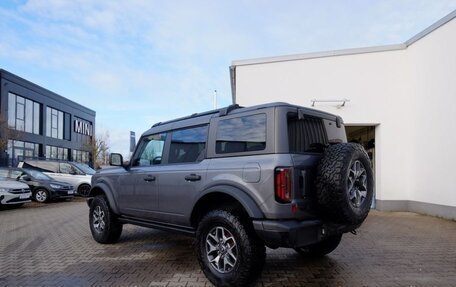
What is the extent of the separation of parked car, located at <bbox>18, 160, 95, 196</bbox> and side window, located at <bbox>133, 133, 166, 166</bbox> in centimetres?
1253

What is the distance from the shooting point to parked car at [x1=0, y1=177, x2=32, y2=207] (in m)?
12.8

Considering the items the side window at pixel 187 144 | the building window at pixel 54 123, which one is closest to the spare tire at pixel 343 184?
the side window at pixel 187 144

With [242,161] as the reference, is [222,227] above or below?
below

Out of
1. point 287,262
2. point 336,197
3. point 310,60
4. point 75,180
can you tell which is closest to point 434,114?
point 310,60

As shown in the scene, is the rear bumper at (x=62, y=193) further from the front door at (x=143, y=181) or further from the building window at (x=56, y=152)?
the building window at (x=56, y=152)

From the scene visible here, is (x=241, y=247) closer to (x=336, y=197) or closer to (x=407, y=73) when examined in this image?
(x=336, y=197)

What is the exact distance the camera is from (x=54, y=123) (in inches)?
1551

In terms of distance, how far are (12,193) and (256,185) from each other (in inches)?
459

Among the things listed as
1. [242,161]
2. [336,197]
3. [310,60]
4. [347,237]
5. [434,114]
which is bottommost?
[347,237]

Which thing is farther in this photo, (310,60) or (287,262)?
(310,60)

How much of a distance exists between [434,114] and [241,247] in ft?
26.8

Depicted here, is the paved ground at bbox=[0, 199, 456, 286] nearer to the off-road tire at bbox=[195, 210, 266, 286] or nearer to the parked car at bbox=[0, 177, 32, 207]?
the off-road tire at bbox=[195, 210, 266, 286]

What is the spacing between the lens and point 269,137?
14.3 ft

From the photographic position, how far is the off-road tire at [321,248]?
5.70 m
